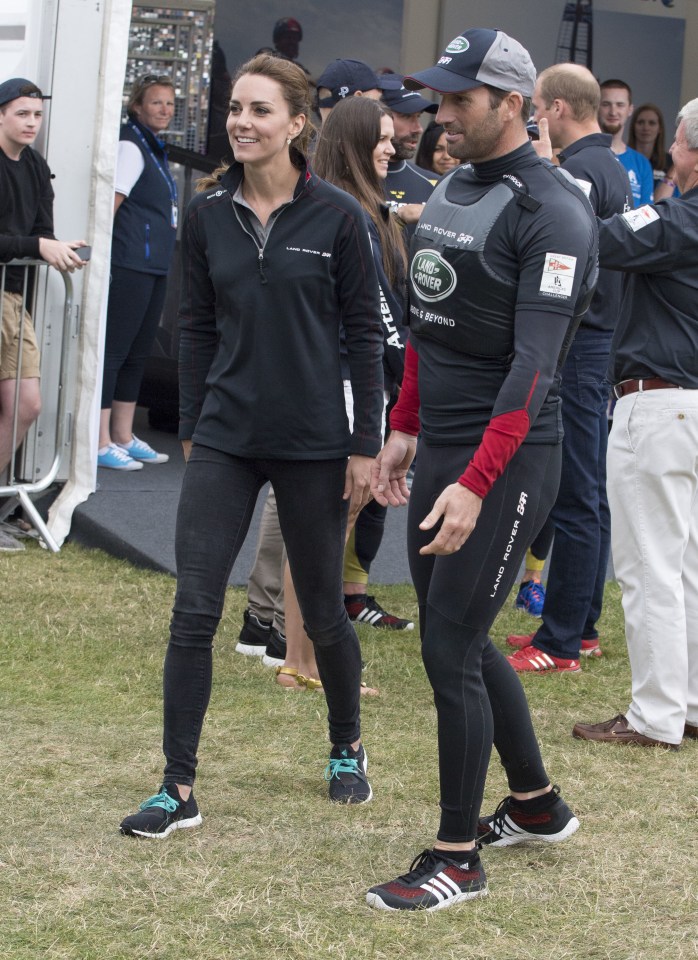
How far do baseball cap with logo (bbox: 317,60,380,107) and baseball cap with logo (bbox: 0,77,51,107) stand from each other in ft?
4.67

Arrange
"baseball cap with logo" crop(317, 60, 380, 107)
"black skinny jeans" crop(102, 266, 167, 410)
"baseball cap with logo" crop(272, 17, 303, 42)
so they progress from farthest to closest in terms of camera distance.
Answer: "baseball cap with logo" crop(272, 17, 303, 42) < "black skinny jeans" crop(102, 266, 167, 410) < "baseball cap with logo" crop(317, 60, 380, 107)

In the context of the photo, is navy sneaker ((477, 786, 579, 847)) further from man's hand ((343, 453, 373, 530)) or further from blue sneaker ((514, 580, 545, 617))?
blue sneaker ((514, 580, 545, 617))

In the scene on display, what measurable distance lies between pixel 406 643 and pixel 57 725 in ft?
5.64

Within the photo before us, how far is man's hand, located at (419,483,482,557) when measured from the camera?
9.95 feet

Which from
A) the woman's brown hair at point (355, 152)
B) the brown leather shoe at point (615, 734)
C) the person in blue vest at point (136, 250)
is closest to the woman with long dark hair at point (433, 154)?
the person in blue vest at point (136, 250)

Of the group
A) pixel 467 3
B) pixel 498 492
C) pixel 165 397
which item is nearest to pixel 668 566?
pixel 498 492

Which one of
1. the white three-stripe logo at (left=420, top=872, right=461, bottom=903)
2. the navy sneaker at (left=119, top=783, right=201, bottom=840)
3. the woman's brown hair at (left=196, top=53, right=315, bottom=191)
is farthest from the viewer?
the woman's brown hair at (left=196, top=53, right=315, bottom=191)

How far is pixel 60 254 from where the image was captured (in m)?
6.70

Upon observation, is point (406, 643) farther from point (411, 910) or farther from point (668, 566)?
point (411, 910)

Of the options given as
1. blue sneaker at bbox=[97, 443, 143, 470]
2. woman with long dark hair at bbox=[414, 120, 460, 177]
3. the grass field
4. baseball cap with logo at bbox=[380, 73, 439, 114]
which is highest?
baseball cap with logo at bbox=[380, 73, 439, 114]

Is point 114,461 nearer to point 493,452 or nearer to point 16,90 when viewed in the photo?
point 16,90

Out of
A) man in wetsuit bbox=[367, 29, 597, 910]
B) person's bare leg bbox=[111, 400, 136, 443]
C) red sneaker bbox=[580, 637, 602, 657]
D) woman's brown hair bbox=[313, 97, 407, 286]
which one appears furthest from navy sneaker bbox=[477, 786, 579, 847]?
person's bare leg bbox=[111, 400, 136, 443]

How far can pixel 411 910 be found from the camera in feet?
10.6

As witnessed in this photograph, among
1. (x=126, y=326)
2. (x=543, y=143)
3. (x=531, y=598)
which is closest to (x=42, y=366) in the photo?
(x=126, y=326)
